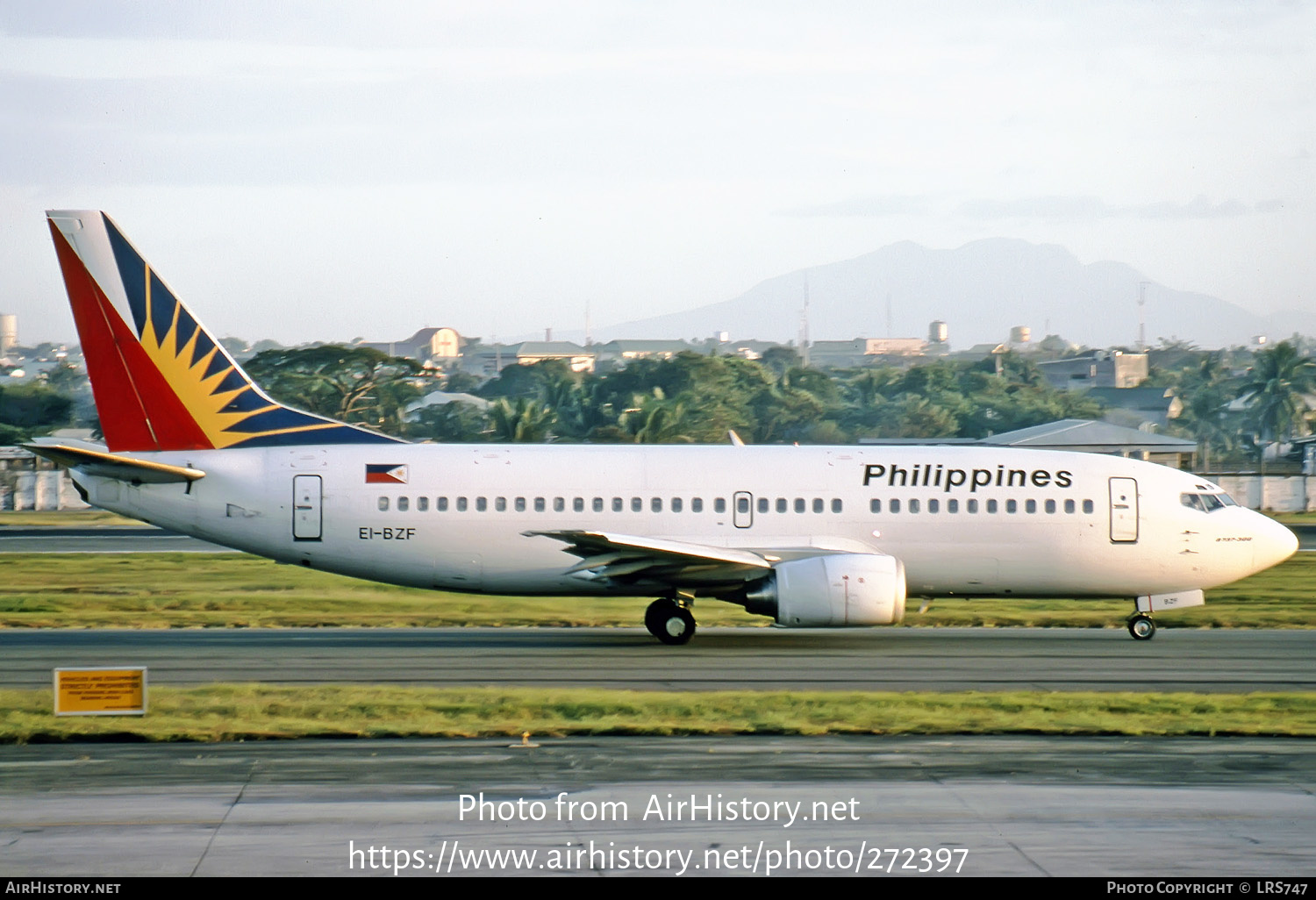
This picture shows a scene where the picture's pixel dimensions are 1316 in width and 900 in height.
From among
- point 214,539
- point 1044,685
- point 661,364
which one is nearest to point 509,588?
point 214,539

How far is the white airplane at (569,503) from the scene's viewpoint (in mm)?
24781

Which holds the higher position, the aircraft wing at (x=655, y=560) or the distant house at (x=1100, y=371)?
the distant house at (x=1100, y=371)

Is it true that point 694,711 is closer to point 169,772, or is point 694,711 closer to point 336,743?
point 336,743

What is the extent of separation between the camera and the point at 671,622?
2445 centimetres

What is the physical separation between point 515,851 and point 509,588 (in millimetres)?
14018

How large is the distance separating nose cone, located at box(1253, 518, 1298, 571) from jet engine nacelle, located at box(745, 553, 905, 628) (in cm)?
729

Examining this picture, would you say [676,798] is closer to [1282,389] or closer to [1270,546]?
[1270,546]

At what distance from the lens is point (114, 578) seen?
1389 inches

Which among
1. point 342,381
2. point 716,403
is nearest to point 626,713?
point 342,381

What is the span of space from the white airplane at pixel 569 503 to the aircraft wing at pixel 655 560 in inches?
3.1

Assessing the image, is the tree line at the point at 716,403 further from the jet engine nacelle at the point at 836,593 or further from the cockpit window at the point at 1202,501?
the jet engine nacelle at the point at 836,593

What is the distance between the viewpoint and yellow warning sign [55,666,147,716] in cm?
1675

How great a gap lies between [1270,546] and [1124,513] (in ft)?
9.17

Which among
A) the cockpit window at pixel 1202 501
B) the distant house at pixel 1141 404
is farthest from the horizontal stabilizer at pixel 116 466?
the distant house at pixel 1141 404
